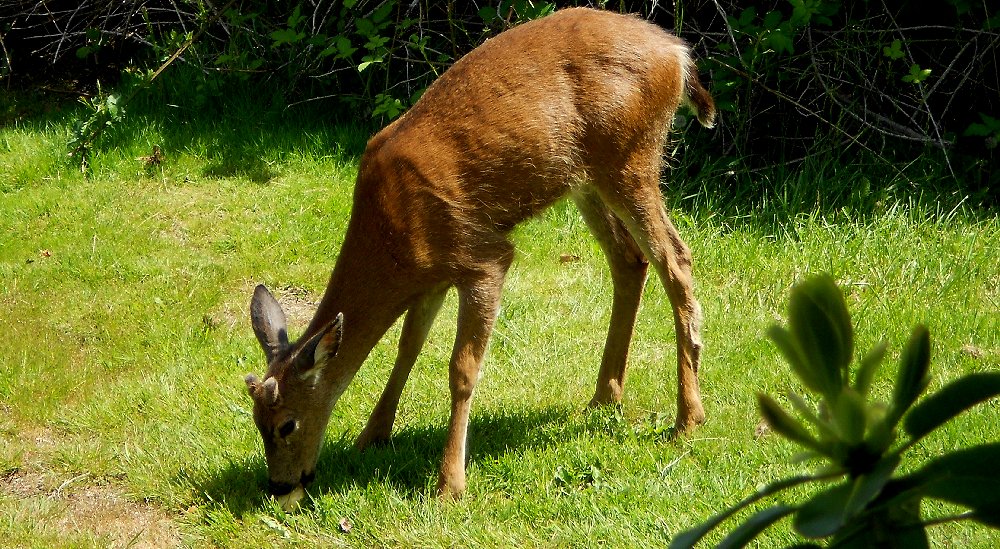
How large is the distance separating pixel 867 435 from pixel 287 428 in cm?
426

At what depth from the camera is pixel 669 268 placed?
5160mm

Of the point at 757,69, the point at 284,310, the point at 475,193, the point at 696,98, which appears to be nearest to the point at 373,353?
the point at 284,310

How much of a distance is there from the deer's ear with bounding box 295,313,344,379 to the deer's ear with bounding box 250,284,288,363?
30 centimetres

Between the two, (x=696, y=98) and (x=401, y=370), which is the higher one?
(x=696, y=98)

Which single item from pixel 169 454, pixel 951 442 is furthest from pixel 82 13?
pixel 951 442

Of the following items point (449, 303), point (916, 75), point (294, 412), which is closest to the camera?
point (294, 412)

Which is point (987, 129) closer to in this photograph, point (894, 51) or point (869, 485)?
point (894, 51)

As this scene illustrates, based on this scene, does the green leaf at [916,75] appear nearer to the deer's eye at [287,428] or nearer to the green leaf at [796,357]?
the deer's eye at [287,428]

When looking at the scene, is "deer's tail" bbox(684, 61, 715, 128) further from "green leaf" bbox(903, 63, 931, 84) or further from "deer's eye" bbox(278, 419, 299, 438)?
"deer's eye" bbox(278, 419, 299, 438)

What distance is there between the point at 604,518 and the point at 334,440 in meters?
1.65

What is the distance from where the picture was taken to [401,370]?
530 centimetres

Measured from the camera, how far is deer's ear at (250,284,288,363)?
16.6 ft

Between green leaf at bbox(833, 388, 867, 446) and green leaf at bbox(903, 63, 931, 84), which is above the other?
green leaf at bbox(833, 388, 867, 446)

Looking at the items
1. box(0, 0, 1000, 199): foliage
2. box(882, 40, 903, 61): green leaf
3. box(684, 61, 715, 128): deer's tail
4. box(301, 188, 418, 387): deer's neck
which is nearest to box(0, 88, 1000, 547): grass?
box(0, 0, 1000, 199): foliage
